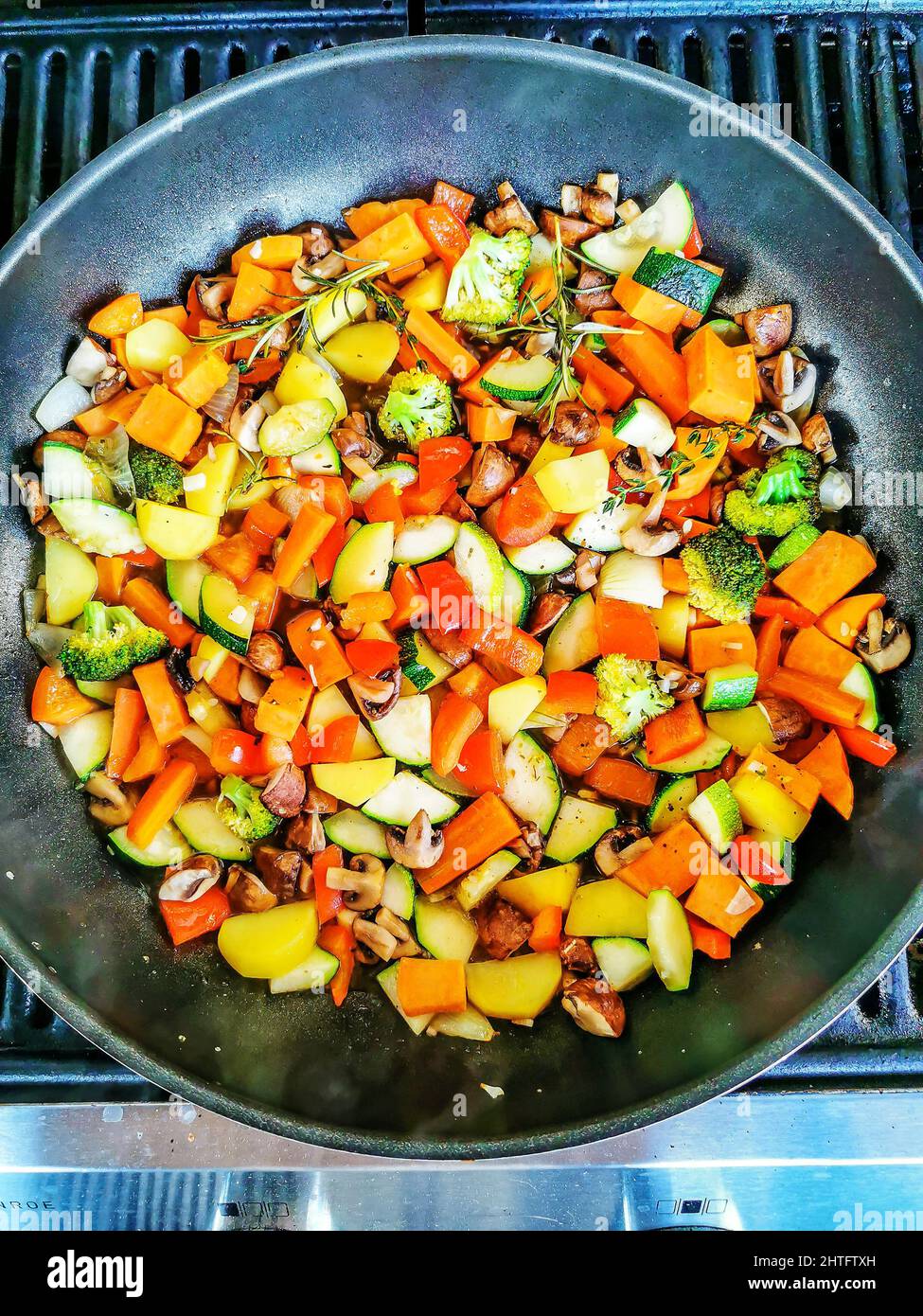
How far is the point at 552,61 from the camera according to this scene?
6.84 ft

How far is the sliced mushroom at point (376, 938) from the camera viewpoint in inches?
83.0

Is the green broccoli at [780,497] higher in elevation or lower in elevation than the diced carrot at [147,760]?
higher

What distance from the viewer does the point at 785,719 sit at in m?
2.20

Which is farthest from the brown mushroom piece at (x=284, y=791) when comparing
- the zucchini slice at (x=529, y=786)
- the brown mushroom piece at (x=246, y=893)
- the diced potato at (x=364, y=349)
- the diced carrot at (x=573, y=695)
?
the diced potato at (x=364, y=349)

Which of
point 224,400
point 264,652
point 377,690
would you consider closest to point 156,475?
point 224,400

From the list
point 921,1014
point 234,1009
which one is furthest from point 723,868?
point 234,1009

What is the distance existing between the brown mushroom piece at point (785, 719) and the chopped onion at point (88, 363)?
68.9 inches

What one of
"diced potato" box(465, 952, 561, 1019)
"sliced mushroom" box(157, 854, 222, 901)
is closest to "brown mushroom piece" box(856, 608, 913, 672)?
"diced potato" box(465, 952, 561, 1019)

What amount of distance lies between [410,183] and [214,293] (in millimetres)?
561

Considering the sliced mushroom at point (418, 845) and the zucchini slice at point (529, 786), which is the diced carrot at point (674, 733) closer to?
the zucchini slice at point (529, 786)

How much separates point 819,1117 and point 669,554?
1.38 metres

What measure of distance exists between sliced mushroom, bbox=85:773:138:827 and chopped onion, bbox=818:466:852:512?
177 centimetres

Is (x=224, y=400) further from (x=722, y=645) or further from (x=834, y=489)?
(x=834, y=489)

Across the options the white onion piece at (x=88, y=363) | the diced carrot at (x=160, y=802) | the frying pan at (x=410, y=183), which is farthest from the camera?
the white onion piece at (x=88, y=363)
